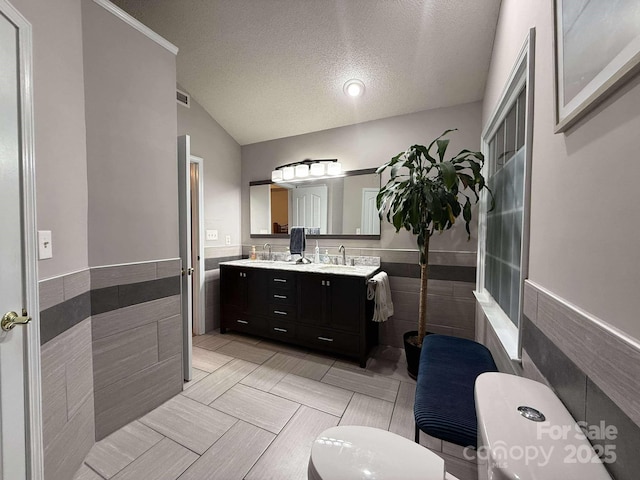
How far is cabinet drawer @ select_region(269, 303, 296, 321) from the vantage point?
262cm

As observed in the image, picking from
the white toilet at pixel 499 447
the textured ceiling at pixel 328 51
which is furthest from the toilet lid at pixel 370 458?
the textured ceiling at pixel 328 51

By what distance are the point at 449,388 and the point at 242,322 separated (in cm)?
230

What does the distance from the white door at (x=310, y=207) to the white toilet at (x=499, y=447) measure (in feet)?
7.70

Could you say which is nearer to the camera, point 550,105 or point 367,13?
point 550,105

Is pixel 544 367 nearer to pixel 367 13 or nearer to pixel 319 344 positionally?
pixel 319 344

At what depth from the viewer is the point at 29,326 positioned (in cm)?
99

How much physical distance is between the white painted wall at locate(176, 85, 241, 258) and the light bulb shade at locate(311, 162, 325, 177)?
1.19m

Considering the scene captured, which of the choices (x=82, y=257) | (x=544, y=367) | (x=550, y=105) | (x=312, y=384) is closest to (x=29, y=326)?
(x=82, y=257)

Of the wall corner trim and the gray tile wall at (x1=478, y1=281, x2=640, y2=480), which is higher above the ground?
the wall corner trim

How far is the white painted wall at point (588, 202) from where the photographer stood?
20.3 inches

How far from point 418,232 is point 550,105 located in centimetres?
127

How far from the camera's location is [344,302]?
236 cm

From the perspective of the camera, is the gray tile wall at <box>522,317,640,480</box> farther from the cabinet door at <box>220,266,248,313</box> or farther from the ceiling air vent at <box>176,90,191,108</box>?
the ceiling air vent at <box>176,90,191,108</box>

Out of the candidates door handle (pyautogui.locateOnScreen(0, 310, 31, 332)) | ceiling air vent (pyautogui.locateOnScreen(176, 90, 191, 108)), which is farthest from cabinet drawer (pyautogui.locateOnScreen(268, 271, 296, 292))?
ceiling air vent (pyautogui.locateOnScreen(176, 90, 191, 108))
